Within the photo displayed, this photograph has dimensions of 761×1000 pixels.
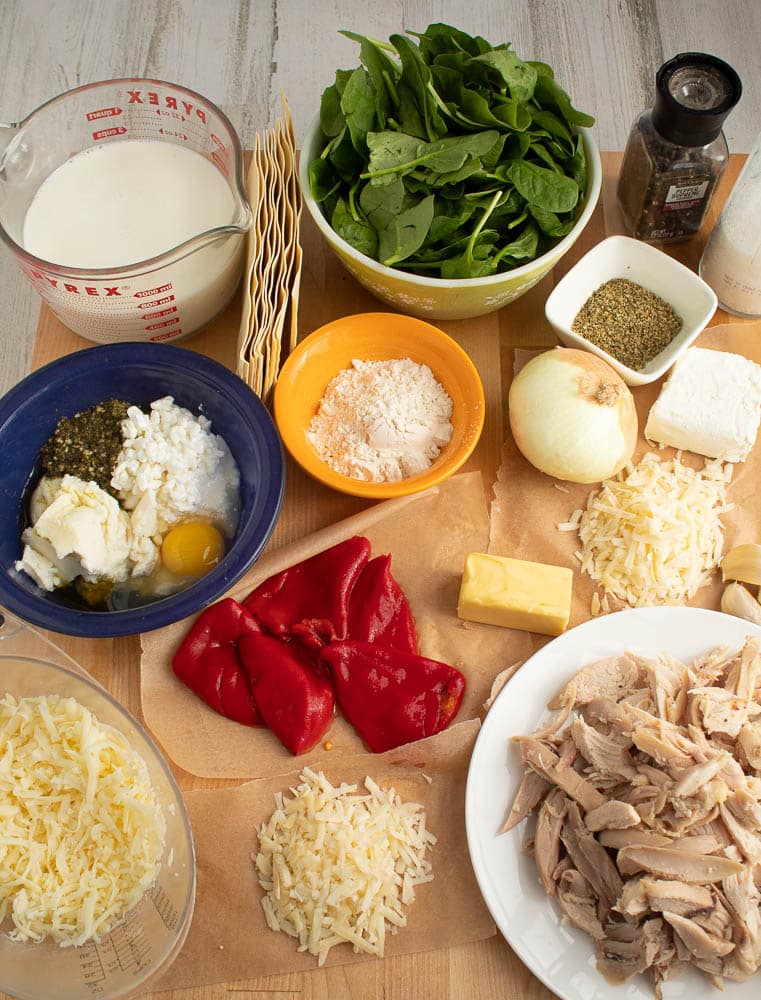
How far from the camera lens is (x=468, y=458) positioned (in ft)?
6.33

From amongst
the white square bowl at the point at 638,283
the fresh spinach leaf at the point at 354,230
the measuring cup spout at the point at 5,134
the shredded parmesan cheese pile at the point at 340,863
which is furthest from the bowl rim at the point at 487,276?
the shredded parmesan cheese pile at the point at 340,863

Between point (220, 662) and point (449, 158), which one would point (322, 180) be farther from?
point (220, 662)

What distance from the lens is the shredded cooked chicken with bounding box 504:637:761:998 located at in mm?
1461

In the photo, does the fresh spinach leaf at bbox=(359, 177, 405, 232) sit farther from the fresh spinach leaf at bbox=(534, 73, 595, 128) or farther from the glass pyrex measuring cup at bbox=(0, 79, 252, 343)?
the fresh spinach leaf at bbox=(534, 73, 595, 128)

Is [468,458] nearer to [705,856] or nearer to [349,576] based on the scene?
[349,576]

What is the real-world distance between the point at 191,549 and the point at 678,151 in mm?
1216

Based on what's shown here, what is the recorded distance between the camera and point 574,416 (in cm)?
A: 176

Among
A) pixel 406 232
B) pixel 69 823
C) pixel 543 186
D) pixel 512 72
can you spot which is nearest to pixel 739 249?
pixel 543 186

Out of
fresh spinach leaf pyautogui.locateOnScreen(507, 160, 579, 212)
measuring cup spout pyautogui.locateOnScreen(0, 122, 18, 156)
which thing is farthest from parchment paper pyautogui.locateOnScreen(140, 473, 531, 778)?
measuring cup spout pyautogui.locateOnScreen(0, 122, 18, 156)

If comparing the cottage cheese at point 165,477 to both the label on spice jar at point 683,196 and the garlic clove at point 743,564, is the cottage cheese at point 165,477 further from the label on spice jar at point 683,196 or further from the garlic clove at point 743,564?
the label on spice jar at point 683,196

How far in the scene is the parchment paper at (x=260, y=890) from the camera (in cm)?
156

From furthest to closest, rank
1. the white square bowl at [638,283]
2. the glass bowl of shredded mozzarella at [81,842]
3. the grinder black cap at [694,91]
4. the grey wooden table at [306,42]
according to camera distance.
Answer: the grey wooden table at [306,42], the white square bowl at [638,283], the grinder black cap at [694,91], the glass bowl of shredded mozzarella at [81,842]

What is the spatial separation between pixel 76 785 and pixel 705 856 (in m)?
0.99

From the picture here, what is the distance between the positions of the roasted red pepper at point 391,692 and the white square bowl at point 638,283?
0.71 metres
